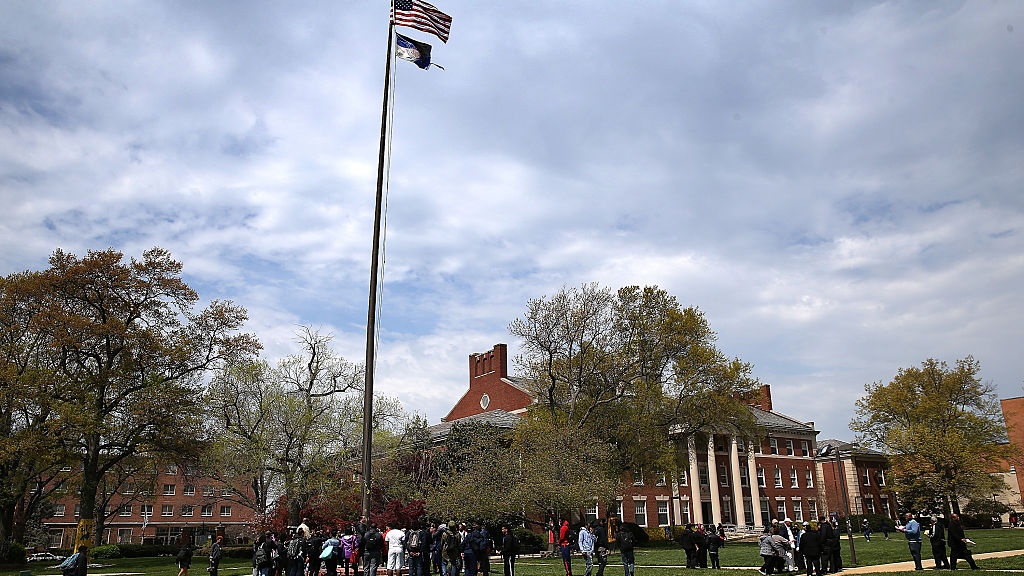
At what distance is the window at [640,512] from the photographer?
207 ft

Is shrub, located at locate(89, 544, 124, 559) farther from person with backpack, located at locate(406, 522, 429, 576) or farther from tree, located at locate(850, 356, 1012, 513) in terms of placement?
tree, located at locate(850, 356, 1012, 513)

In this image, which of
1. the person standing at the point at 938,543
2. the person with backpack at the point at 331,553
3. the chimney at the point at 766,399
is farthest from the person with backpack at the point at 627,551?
the chimney at the point at 766,399

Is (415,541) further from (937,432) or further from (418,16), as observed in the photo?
(937,432)

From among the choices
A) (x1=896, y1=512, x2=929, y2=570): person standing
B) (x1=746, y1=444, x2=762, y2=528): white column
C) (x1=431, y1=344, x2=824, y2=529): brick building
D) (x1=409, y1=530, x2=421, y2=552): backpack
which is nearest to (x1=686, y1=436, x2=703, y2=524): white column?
(x1=431, y1=344, x2=824, y2=529): brick building

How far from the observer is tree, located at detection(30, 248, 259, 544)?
1469 inches

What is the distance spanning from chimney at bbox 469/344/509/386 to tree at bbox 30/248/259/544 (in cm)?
3321

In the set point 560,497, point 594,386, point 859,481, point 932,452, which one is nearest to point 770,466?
point 859,481

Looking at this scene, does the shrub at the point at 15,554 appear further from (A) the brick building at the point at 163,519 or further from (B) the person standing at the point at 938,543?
(B) the person standing at the point at 938,543

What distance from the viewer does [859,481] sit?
7994 centimetres

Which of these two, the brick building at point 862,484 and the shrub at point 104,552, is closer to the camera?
the shrub at point 104,552

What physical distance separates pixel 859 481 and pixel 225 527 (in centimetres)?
7413

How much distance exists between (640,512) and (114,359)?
42663 millimetres

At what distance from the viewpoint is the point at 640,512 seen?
6353cm

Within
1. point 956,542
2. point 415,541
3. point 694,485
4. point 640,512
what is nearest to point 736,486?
point 694,485
